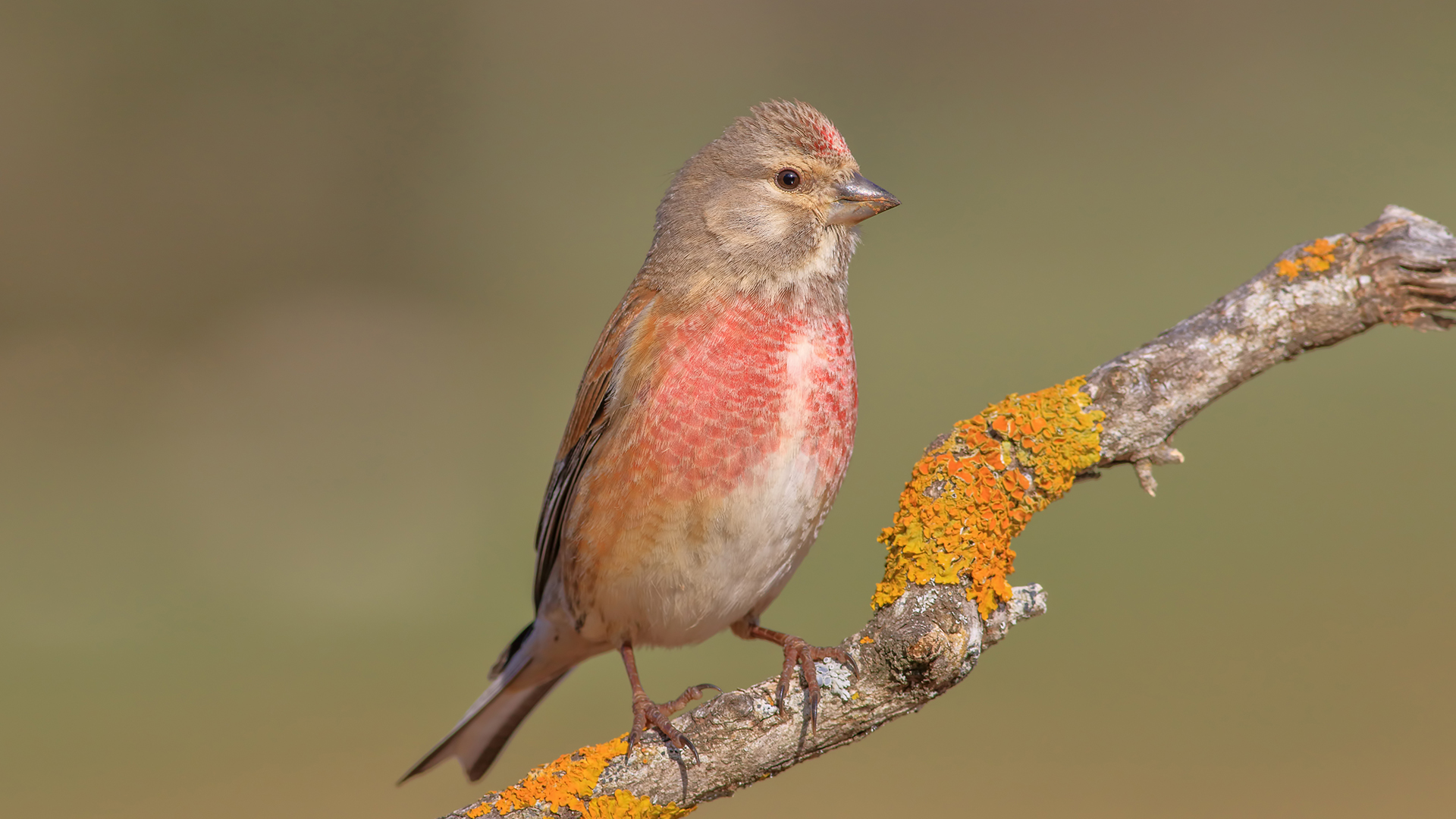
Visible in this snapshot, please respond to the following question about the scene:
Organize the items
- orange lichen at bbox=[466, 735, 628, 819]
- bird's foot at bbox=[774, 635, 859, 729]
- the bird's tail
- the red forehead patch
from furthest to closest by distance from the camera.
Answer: the bird's tail < the red forehead patch < bird's foot at bbox=[774, 635, 859, 729] < orange lichen at bbox=[466, 735, 628, 819]

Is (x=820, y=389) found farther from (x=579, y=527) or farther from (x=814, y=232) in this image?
(x=579, y=527)

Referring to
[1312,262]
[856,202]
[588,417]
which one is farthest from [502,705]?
[1312,262]

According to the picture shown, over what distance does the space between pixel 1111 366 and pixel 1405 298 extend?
735mm

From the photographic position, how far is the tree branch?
2438 mm

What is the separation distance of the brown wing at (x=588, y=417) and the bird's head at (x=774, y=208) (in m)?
0.17

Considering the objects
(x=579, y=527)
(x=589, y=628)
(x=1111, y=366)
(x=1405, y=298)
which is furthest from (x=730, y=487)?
(x=1405, y=298)

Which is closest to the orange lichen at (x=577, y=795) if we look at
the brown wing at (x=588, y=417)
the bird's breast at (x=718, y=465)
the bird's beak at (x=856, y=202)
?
the bird's breast at (x=718, y=465)

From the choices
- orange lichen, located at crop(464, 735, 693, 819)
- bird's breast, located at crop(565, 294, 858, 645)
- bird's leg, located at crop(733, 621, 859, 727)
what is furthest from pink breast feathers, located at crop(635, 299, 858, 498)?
orange lichen, located at crop(464, 735, 693, 819)

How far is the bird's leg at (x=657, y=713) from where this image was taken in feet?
8.02

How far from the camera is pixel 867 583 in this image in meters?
7.12

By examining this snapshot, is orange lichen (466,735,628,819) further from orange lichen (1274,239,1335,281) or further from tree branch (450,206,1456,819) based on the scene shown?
orange lichen (1274,239,1335,281)

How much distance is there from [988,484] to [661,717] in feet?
3.29

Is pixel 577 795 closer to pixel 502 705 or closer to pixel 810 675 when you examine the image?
pixel 810 675

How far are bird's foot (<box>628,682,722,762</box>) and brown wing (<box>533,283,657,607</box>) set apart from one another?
0.62 metres
